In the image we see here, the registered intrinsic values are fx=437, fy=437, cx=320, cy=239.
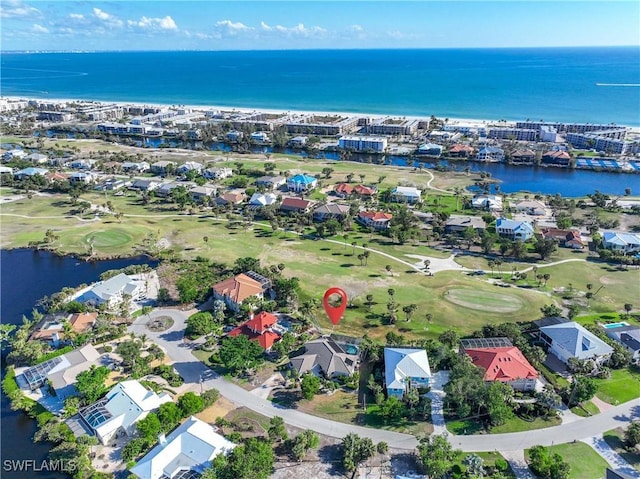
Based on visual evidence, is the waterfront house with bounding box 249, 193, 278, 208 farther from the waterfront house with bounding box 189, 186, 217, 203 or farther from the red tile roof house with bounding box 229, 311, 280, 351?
the red tile roof house with bounding box 229, 311, 280, 351

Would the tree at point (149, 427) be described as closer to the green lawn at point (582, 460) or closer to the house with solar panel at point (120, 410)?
the house with solar panel at point (120, 410)

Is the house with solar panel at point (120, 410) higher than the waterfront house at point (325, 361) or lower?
lower

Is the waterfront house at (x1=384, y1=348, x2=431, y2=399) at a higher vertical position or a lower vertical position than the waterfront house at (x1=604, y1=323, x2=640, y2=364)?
lower

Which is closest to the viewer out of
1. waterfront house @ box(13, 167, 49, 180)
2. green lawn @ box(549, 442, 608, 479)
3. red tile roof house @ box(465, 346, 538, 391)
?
green lawn @ box(549, 442, 608, 479)

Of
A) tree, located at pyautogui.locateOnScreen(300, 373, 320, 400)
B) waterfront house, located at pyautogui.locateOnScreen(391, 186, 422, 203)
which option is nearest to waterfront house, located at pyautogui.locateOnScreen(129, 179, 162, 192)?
waterfront house, located at pyautogui.locateOnScreen(391, 186, 422, 203)

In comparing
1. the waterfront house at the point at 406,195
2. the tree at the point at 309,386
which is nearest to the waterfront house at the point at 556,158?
the waterfront house at the point at 406,195

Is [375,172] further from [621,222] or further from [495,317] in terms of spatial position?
[495,317]

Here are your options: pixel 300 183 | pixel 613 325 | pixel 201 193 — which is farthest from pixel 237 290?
pixel 300 183
